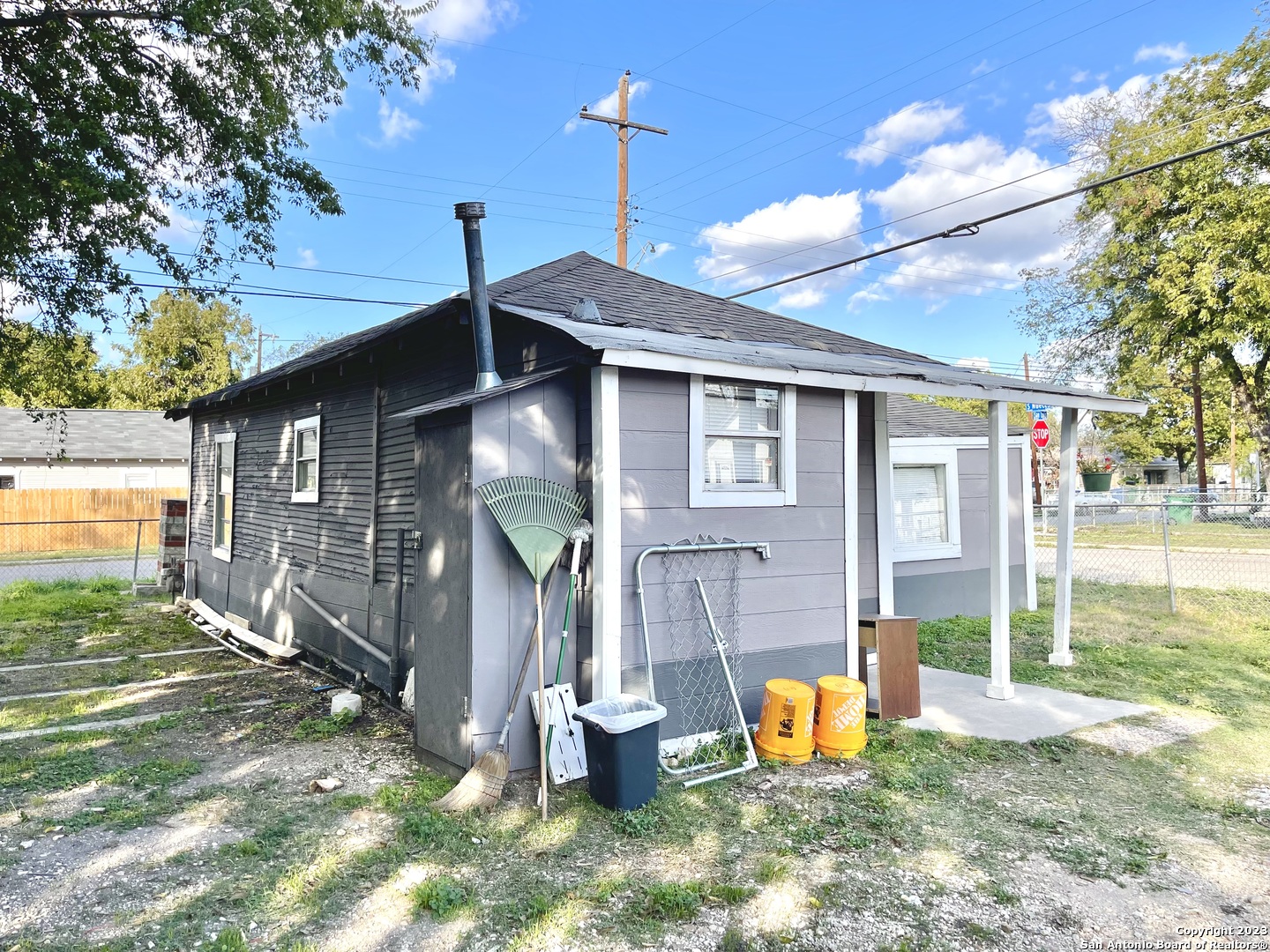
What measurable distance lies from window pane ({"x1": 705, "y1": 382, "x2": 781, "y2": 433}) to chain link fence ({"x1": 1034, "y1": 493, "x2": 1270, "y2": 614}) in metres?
5.28

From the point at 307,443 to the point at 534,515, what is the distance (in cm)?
477

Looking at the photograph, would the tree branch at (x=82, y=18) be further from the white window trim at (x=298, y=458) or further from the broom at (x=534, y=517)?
the broom at (x=534, y=517)

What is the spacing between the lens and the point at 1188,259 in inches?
789

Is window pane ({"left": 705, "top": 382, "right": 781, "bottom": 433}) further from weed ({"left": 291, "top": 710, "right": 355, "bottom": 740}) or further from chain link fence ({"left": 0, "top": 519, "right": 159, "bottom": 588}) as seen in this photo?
chain link fence ({"left": 0, "top": 519, "right": 159, "bottom": 588})

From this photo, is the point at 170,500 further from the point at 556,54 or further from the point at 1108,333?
the point at 1108,333

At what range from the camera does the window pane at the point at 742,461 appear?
16.0 ft

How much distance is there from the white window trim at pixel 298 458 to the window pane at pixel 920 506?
6.50 m

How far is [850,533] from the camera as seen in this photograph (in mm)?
5363

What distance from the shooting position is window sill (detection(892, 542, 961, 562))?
29.2 feet

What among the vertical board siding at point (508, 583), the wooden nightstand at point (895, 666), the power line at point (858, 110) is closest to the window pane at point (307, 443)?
the vertical board siding at point (508, 583)

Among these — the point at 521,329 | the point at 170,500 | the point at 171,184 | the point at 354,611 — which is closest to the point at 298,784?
the point at 354,611

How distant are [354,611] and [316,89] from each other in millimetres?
5327

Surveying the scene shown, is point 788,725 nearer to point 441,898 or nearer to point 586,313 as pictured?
point 441,898

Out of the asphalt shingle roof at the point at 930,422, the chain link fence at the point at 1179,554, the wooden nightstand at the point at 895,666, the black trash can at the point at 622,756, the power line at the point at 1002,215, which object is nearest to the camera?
the black trash can at the point at 622,756
